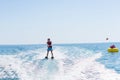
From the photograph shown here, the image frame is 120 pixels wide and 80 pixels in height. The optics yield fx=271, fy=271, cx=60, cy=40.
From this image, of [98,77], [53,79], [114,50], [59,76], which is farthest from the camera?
[114,50]

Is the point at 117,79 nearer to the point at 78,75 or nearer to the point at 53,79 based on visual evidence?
the point at 78,75

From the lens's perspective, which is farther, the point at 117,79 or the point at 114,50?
the point at 114,50

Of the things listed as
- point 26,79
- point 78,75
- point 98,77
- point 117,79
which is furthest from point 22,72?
point 117,79

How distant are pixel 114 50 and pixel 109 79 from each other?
30489 mm

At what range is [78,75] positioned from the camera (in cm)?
1494

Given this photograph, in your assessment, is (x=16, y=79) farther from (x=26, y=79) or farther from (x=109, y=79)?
(x=109, y=79)

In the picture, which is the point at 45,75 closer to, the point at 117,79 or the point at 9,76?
the point at 9,76

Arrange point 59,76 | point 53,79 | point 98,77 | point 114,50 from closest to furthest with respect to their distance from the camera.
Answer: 1. point 53,79
2. point 59,76
3. point 98,77
4. point 114,50

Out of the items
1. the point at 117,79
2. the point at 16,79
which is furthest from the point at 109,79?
the point at 16,79

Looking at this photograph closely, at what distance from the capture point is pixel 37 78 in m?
13.2

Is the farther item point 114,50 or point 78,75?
→ point 114,50

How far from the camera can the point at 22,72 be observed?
593 inches

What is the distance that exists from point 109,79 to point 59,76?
2.72 m

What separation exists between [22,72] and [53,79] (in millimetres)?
2763
